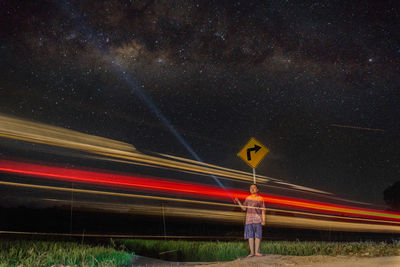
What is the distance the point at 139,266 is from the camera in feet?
27.0

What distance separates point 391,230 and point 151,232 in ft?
39.7

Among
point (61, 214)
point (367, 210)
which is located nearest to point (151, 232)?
point (61, 214)

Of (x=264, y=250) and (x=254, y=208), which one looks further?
(x=264, y=250)

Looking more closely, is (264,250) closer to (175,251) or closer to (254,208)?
(254,208)

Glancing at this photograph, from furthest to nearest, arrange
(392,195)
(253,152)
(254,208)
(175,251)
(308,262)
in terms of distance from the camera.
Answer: (392,195), (175,251), (253,152), (254,208), (308,262)

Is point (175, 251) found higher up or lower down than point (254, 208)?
lower down

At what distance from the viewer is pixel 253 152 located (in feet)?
37.9

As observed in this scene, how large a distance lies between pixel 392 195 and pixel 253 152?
43147 mm

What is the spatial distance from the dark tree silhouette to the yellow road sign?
4199 centimetres

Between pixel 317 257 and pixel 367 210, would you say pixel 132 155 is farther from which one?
pixel 367 210

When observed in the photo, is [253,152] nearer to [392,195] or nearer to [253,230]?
[253,230]

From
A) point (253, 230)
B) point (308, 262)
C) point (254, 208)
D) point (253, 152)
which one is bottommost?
point (308, 262)

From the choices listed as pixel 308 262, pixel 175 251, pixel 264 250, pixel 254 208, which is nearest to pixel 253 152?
pixel 254 208

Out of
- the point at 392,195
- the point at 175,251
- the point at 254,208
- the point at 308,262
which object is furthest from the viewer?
the point at 392,195
